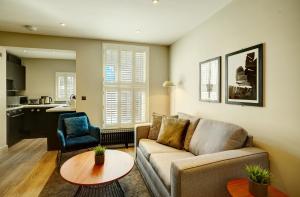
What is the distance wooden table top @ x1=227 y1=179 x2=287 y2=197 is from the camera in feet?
4.44

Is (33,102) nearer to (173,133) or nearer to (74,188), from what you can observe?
(74,188)

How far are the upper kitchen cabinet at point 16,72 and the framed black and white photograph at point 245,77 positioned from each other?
529cm

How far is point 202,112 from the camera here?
3.11 meters

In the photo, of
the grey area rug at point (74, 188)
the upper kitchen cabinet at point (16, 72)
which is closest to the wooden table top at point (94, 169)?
the grey area rug at point (74, 188)

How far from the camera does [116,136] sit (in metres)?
4.09

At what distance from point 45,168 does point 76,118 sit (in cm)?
99

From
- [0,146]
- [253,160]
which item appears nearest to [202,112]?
[253,160]

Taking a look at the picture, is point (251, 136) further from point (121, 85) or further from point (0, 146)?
point (0, 146)

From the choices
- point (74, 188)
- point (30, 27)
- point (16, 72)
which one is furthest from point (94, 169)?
point (16, 72)

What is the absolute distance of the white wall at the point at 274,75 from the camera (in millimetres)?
1619

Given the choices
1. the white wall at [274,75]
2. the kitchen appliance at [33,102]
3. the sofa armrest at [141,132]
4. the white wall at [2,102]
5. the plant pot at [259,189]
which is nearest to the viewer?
the plant pot at [259,189]

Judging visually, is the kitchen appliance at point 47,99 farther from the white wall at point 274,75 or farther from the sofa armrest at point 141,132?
the white wall at point 274,75

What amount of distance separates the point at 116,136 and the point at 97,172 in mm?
2185

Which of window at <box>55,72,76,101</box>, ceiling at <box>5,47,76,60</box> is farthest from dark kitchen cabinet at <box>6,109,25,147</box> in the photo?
ceiling at <box>5,47,76,60</box>
